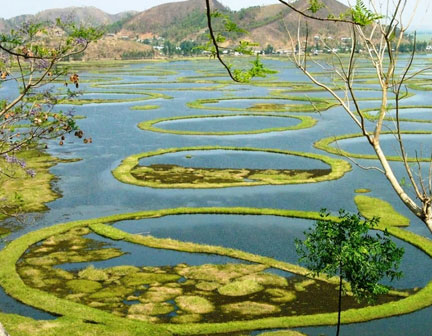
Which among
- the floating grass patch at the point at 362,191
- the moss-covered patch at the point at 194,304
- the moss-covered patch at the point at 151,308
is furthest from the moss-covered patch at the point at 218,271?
the floating grass patch at the point at 362,191

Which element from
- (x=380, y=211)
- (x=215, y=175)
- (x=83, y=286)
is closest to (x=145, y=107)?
(x=215, y=175)

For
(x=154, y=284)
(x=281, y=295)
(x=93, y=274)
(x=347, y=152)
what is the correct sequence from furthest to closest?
1. (x=347, y=152)
2. (x=93, y=274)
3. (x=154, y=284)
4. (x=281, y=295)

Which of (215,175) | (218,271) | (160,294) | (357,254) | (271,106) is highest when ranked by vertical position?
(271,106)

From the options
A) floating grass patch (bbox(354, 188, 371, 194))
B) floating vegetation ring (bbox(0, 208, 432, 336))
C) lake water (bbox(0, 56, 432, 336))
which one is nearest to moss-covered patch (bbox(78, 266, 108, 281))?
floating vegetation ring (bbox(0, 208, 432, 336))

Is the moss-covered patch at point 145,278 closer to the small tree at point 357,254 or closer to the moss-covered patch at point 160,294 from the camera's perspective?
the moss-covered patch at point 160,294

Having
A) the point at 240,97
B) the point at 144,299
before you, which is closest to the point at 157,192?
the point at 144,299

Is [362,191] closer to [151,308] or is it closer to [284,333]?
[284,333]
